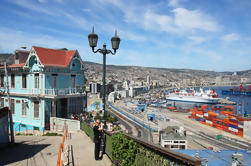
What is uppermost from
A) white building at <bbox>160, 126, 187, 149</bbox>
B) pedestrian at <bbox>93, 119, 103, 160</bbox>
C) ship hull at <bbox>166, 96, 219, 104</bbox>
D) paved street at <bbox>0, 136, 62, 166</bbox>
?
pedestrian at <bbox>93, 119, 103, 160</bbox>

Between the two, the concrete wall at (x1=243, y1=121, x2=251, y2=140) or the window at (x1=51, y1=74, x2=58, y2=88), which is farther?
the concrete wall at (x1=243, y1=121, x2=251, y2=140)

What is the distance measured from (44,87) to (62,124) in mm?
4197

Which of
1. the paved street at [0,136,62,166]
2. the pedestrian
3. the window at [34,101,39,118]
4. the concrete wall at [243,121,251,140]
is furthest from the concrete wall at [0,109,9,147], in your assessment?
the concrete wall at [243,121,251,140]

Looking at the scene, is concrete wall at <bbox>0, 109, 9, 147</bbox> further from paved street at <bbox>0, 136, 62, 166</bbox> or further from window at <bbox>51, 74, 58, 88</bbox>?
window at <bbox>51, 74, 58, 88</bbox>

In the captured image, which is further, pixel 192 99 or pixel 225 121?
pixel 192 99

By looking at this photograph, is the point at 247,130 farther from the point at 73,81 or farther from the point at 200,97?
the point at 200,97

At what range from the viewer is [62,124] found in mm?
18594

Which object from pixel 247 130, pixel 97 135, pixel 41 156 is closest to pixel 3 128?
pixel 41 156

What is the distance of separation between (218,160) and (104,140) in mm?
17133

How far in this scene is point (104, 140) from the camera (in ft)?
27.7

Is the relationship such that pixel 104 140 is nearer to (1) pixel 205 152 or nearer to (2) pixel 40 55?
(2) pixel 40 55

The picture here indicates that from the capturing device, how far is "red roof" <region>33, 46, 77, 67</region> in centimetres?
1966

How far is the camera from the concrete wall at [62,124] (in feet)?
57.2

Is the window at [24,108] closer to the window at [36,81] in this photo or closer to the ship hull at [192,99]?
the window at [36,81]
